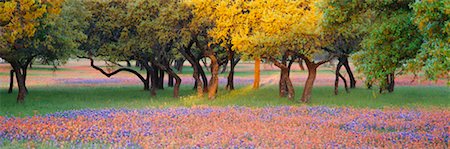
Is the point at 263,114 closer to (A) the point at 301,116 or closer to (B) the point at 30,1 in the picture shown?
(A) the point at 301,116

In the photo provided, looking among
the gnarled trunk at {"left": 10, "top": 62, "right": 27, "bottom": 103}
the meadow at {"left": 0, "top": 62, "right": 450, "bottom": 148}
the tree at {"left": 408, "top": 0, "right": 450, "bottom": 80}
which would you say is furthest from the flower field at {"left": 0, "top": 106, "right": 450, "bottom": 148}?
the gnarled trunk at {"left": 10, "top": 62, "right": 27, "bottom": 103}

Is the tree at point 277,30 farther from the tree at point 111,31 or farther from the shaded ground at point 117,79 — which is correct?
the shaded ground at point 117,79

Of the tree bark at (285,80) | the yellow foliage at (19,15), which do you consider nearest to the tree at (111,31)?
the tree bark at (285,80)

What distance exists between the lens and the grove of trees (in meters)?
13.4

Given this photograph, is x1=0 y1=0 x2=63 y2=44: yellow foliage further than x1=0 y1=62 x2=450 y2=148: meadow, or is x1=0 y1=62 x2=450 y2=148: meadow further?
Result: x1=0 y1=0 x2=63 y2=44: yellow foliage

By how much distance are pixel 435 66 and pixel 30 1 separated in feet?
47.9

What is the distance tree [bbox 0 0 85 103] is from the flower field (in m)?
4.02

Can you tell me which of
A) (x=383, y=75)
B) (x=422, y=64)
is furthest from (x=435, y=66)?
(x=383, y=75)

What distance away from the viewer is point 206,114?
20000mm

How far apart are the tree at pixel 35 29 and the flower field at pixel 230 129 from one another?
4.02 meters

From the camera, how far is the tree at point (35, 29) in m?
20.4

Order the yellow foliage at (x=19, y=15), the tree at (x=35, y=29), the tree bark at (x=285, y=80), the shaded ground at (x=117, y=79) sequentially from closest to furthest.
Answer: the yellow foliage at (x=19, y=15), the tree at (x=35, y=29), the tree bark at (x=285, y=80), the shaded ground at (x=117, y=79)

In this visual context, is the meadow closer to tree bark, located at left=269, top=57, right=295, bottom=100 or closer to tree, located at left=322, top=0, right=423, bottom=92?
tree, located at left=322, top=0, right=423, bottom=92

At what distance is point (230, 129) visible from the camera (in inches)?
627
